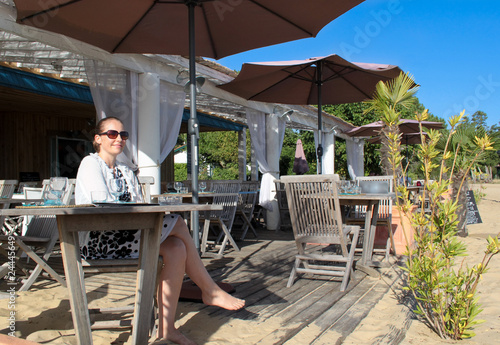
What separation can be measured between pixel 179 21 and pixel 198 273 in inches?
87.6

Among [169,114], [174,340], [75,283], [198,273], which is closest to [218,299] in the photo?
[198,273]

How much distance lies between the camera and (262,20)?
→ 3.47m

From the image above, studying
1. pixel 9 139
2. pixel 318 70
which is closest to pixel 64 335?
pixel 318 70

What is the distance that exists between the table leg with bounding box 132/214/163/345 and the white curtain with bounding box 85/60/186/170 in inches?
131

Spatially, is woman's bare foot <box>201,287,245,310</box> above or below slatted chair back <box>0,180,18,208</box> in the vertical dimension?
below

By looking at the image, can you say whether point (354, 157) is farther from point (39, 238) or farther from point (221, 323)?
point (221, 323)

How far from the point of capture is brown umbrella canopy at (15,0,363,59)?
311 centimetres

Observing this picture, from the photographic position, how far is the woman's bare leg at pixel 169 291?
2061 mm

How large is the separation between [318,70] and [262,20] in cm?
209

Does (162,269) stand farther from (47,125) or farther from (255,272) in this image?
(47,125)

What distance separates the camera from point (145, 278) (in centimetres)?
183

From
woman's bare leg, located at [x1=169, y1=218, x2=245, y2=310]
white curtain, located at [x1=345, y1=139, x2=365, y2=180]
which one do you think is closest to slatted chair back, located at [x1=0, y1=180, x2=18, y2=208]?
woman's bare leg, located at [x1=169, y1=218, x2=245, y2=310]

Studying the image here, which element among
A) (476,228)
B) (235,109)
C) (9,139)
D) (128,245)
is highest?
(235,109)

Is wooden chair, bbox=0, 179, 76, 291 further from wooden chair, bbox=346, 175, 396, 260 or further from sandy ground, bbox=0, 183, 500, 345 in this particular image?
wooden chair, bbox=346, 175, 396, 260
